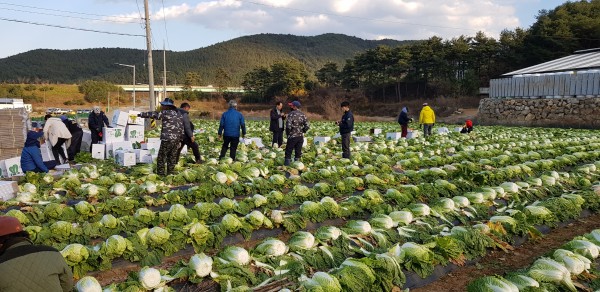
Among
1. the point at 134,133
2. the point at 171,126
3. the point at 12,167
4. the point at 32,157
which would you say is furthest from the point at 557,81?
the point at 12,167

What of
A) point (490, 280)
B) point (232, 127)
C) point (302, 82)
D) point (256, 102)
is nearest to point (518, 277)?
point (490, 280)

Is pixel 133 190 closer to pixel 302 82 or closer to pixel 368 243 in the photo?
pixel 368 243

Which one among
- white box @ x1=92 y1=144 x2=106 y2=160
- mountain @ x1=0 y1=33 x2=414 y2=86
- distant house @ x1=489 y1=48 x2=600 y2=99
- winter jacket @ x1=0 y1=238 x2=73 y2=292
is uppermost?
mountain @ x1=0 y1=33 x2=414 y2=86

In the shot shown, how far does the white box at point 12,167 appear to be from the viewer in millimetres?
10359

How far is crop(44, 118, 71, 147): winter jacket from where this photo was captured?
40.1ft

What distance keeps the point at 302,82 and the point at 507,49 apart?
3494cm

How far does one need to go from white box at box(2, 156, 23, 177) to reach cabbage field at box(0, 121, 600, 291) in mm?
1692

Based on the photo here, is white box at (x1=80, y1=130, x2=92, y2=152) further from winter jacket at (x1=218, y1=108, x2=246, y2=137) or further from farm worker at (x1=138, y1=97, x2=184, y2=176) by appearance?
farm worker at (x1=138, y1=97, x2=184, y2=176)

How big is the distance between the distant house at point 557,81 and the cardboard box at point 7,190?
34473 mm

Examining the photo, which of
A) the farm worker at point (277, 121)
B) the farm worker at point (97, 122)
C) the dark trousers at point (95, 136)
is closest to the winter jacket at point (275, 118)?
the farm worker at point (277, 121)

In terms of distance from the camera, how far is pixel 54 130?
40.4 ft

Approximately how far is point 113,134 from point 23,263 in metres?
11.4

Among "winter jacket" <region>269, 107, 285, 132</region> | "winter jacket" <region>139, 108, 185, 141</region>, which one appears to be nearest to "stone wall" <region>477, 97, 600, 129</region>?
"winter jacket" <region>269, 107, 285, 132</region>

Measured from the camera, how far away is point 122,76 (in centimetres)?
14962
